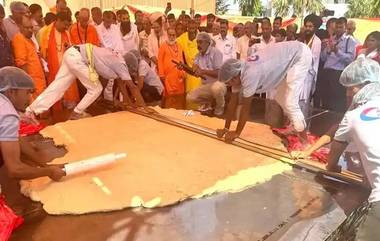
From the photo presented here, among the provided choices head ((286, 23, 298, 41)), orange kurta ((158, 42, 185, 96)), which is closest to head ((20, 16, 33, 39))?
orange kurta ((158, 42, 185, 96))

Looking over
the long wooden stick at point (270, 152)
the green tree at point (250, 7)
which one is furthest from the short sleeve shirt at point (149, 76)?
the green tree at point (250, 7)

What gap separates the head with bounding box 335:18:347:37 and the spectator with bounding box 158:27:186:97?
2.22m

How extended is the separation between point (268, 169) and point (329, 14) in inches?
245

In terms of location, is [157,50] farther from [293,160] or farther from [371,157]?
[371,157]

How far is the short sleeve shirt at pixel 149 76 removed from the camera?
5318 millimetres

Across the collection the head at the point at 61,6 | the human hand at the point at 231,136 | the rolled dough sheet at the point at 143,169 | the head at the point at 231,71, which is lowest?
the rolled dough sheet at the point at 143,169

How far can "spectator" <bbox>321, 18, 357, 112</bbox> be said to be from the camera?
5.25 metres

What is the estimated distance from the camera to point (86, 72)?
4.45 meters

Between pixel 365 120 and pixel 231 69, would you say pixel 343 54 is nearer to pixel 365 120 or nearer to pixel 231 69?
pixel 231 69

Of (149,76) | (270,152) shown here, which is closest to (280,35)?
(149,76)

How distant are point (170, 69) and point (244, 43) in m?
1.46

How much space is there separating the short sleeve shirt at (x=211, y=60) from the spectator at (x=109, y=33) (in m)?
1.26

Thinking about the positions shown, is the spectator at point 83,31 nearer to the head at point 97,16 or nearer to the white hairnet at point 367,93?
the head at point 97,16

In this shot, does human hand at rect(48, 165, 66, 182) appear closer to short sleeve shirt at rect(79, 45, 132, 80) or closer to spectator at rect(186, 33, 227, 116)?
short sleeve shirt at rect(79, 45, 132, 80)
